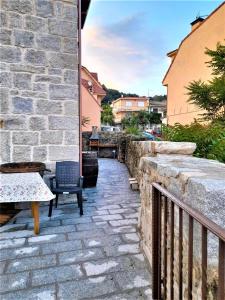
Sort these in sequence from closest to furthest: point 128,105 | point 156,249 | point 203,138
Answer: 1. point 156,249
2. point 203,138
3. point 128,105

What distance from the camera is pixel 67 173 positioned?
402cm

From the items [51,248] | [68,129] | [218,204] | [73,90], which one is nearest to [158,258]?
[218,204]

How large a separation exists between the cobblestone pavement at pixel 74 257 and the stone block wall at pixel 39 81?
3.57 ft

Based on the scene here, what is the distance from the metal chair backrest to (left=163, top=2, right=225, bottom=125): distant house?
6.76m

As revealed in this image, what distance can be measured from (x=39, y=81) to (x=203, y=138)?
2.69 meters

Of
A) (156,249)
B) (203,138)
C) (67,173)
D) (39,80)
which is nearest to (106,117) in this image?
(39,80)

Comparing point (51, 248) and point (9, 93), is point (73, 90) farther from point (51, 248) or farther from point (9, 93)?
point (51, 248)

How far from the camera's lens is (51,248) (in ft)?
8.47

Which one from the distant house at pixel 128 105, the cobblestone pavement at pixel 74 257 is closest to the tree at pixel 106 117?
the distant house at pixel 128 105

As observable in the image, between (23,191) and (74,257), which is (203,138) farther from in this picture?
(23,191)

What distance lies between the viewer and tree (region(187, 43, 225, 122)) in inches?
282

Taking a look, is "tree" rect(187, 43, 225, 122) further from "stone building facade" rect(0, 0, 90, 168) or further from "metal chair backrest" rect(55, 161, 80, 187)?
"metal chair backrest" rect(55, 161, 80, 187)

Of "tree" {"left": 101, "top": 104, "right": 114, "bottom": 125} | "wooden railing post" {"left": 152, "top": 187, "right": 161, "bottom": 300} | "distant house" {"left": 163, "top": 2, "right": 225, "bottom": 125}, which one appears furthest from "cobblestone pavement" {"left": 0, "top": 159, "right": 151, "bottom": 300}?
"tree" {"left": 101, "top": 104, "right": 114, "bottom": 125}

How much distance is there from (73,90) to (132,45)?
9392mm
